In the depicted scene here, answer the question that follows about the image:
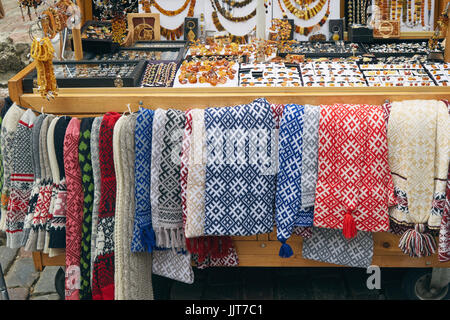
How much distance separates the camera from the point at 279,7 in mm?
4762

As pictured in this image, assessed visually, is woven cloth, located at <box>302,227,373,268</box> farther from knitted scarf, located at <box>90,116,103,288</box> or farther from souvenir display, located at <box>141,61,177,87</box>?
souvenir display, located at <box>141,61,177,87</box>

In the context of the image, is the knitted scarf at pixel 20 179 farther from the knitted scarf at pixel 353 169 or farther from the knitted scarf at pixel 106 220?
the knitted scarf at pixel 353 169

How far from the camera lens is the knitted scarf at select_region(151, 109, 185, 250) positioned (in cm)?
250

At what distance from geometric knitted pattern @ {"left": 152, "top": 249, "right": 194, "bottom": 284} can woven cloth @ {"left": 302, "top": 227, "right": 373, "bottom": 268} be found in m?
0.66

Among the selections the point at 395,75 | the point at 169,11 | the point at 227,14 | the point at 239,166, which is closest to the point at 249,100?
the point at 239,166

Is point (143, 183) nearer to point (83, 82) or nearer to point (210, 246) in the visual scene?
point (210, 246)

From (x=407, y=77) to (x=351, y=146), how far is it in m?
1.31

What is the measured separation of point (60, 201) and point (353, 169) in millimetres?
1458

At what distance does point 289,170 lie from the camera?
250 cm

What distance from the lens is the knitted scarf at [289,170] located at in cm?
248

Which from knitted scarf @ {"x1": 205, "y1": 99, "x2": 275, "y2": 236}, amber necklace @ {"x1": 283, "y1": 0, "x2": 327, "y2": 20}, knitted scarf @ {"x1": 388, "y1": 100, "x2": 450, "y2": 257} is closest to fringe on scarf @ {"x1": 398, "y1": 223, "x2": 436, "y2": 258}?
knitted scarf @ {"x1": 388, "y1": 100, "x2": 450, "y2": 257}

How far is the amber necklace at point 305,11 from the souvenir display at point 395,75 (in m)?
1.21
